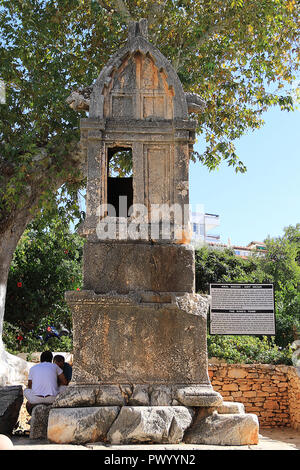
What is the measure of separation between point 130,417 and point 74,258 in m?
10.0

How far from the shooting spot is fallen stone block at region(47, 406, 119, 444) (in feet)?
14.3

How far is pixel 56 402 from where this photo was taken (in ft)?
15.1

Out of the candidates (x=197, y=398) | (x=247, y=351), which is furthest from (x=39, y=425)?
(x=247, y=351)

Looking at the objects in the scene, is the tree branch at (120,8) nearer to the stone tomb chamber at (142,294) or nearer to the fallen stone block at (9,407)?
the stone tomb chamber at (142,294)

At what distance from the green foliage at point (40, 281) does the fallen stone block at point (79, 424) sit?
303 inches

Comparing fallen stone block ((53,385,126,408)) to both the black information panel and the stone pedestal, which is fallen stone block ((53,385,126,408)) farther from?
the black information panel

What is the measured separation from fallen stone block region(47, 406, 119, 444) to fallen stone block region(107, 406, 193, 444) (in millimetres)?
89

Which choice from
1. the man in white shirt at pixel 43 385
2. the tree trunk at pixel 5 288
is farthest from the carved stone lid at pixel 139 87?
the tree trunk at pixel 5 288

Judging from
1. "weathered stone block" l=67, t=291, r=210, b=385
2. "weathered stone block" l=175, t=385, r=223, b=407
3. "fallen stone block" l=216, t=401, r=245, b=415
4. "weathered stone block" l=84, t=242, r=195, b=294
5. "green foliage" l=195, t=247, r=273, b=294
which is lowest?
"fallen stone block" l=216, t=401, r=245, b=415

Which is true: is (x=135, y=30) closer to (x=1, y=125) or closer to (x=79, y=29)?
(x=1, y=125)

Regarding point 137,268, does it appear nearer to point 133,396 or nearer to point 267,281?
point 133,396

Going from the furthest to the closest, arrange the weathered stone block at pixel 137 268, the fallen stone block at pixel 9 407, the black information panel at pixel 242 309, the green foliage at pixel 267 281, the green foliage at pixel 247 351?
the green foliage at pixel 267 281 → the green foliage at pixel 247 351 → the black information panel at pixel 242 309 → the fallen stone block at pixel 9 407 → the weathered stone block at pixel 137 268

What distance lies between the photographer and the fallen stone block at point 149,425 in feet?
14.4

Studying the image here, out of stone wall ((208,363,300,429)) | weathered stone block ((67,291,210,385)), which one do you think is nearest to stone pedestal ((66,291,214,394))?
weathered stone block ((67,291,210,385))
